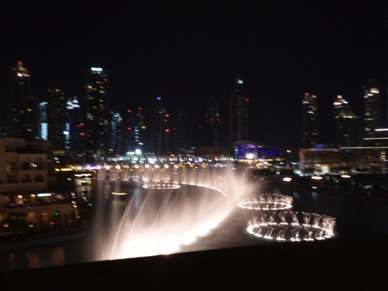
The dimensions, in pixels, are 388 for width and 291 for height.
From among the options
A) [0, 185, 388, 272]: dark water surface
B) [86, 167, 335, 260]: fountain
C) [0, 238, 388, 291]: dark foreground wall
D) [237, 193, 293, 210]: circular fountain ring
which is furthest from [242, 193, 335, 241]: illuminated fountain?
[0, 238, 388, 291]: dark foreground wall

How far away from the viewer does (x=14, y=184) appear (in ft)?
52.5

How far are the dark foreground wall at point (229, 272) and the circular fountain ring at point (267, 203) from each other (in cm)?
1778

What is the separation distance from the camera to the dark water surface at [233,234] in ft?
36.5

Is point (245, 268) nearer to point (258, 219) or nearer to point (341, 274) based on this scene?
point (341, 274)

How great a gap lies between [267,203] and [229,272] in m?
20.8

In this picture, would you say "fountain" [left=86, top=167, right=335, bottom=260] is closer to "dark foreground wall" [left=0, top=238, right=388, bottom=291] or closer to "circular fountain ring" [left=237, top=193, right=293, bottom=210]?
"circular fountain ring" [left=237, top=193, right=293, bottom=210]

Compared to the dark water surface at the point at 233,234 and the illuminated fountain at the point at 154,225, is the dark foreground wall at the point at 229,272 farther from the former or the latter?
the illuminated fountain at the point at 154,225

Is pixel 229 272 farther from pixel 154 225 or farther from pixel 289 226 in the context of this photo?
pixel 154 225

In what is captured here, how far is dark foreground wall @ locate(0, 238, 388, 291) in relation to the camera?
210 centimetres

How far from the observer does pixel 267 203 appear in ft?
74.0

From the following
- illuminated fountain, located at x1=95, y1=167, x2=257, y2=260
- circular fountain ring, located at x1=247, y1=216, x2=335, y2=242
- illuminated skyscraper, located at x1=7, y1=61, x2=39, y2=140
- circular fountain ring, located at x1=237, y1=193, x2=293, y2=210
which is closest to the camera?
illuminated fountain, located at x1=95, y1=167, x2=257, y2=260

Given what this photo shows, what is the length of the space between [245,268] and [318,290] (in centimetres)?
47

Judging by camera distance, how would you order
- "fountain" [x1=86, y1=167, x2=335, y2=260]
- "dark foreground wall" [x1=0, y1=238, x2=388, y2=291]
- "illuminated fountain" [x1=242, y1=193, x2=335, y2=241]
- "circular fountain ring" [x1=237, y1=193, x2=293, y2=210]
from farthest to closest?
"circular fountain ring" [x1=237, y1=193, x2=293, y2=210]
"illuminated fountain" [x1=242, y1=193, x2=335, y2=241]
"fountain" [x1=86, y1=167, x2=335, y2=260]
"dark foreground wall" [x1=0, y1=238, x2=388, y2=291]

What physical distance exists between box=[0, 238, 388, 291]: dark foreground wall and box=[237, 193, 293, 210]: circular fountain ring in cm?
1778
